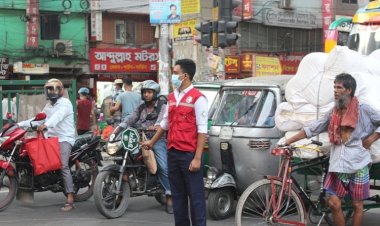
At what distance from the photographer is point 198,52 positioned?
2433 cm

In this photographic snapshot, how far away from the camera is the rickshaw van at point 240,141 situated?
693cm

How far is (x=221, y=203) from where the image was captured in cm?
703

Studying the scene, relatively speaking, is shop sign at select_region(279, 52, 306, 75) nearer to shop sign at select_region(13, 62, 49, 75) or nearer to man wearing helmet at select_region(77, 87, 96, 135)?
shop sign at select_region(13, 62, 49, 75)

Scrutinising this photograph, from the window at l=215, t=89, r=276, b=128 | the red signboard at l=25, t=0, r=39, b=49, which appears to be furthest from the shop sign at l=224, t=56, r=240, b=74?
the window at l=215, t=89, r=276, b=128

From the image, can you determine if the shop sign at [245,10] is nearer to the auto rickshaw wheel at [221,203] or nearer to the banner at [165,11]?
the banner at [165,11]

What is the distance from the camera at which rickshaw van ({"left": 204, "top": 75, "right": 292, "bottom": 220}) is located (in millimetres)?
6934

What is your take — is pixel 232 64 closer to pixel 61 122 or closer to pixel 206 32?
pixel 206 32

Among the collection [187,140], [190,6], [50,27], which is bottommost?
[187,140]

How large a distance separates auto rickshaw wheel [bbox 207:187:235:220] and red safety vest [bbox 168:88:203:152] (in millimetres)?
1687

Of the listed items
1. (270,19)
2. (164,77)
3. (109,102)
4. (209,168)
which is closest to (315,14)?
(270,19)

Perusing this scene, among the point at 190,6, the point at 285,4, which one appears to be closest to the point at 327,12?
the point at 285,4

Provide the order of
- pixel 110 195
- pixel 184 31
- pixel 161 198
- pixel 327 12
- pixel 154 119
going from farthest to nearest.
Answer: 1. pixel 327 12
2. pixel 184 31
3. pixel 161 198
4. pixel 154 119
5. pixel 110 195

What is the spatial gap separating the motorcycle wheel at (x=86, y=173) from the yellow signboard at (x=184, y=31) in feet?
53.1

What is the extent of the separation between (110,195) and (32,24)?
20.8 m
